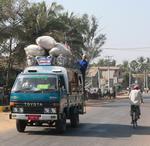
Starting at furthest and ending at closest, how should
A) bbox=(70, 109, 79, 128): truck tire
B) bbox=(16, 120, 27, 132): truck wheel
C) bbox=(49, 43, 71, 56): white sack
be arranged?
1. bbox=(70, 109, 79, 128): truck tire
2. bbox=(49, 43, 71, 56): white sack
3. bbox=(16, 120, 27, 132): truck wheel

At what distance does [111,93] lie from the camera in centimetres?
7369

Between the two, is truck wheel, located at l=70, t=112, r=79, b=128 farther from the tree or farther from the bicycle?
the tree

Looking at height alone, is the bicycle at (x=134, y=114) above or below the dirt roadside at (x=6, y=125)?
above

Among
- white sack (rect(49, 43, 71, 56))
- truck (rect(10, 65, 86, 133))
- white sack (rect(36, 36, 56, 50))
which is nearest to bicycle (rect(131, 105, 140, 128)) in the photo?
truck (rect(10, 65, 86, 133))

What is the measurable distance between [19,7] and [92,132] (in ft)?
81.1

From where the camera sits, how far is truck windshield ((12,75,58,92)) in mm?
18359

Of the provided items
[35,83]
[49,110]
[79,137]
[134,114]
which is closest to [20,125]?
[49,110]

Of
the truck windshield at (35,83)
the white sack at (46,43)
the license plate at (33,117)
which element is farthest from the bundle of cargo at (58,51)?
the license plate at (33,117)

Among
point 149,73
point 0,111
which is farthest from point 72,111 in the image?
point 149,73

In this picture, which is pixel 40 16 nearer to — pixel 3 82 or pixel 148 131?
pixel 3 82

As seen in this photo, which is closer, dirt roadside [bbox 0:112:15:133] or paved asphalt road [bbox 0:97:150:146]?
paved asphalt road [bbox 0:97:150:146]

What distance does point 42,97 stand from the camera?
18.0 m

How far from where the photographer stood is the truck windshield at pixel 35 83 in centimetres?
1836

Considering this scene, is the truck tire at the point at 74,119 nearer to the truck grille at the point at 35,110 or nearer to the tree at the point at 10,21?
the truck grille at the point at 35,110
